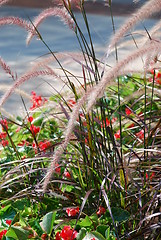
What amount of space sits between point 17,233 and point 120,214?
0.41 metres

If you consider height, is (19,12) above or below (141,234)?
above

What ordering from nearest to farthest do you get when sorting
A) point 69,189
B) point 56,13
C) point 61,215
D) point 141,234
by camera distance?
point 141,234
point 56,13
point 61,215
point 69,189

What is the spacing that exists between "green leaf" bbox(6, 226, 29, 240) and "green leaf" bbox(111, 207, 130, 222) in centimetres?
35

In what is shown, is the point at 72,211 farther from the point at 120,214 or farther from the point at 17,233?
the point at 17,233

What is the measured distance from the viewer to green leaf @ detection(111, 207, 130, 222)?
76.5 inches

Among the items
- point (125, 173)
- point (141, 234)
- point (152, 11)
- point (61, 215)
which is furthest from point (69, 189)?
point (152, 11)

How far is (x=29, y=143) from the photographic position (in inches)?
123

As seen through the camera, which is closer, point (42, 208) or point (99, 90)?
point (99, 90)

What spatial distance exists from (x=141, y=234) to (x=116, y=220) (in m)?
0.13

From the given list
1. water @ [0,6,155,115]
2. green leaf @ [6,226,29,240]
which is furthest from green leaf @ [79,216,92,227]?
water @ [0,6,155,115]

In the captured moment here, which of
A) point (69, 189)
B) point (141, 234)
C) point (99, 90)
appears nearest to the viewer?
point (99, 90)

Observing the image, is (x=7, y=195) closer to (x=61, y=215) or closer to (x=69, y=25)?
(x=61, y=215)

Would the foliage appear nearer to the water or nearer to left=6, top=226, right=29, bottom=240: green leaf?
left=6, top=226, right=29, bottom=240: green leaf

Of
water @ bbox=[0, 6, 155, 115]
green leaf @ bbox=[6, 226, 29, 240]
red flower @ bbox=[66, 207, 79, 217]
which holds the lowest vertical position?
red flower @ bbox=[66, 207, 79, 217]
